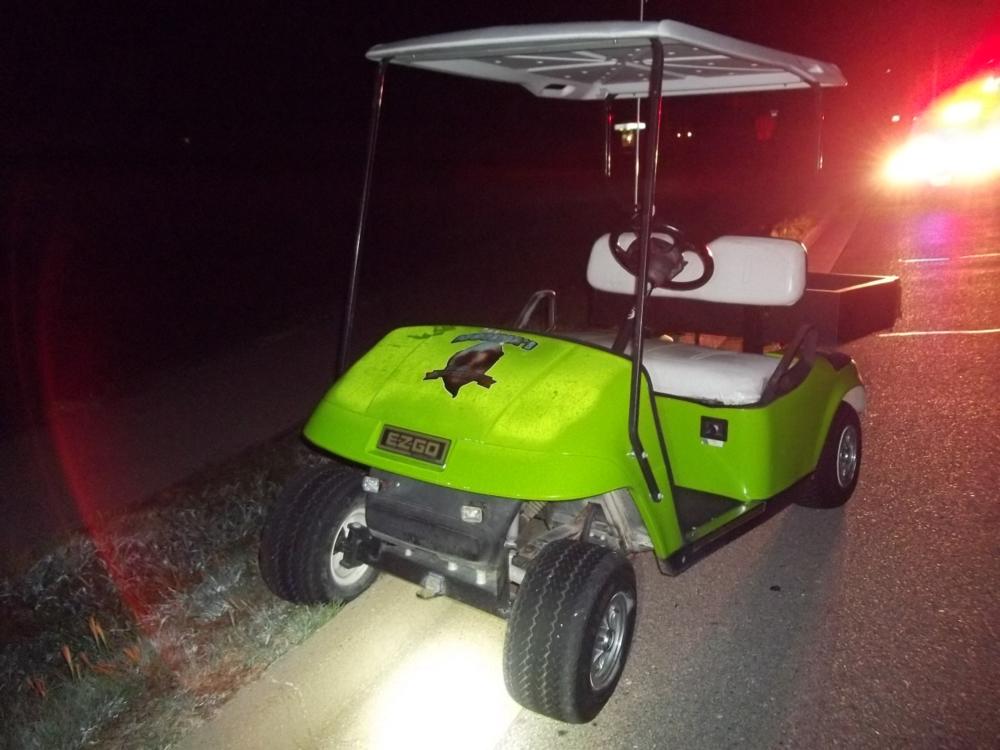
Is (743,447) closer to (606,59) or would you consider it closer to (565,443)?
(565,443)

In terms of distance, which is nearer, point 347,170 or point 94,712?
point 94,712

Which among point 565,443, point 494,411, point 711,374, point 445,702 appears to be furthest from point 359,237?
point 445,702

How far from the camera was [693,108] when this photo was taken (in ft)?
19.9

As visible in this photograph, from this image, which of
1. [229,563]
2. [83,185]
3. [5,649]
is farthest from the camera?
[83,185]

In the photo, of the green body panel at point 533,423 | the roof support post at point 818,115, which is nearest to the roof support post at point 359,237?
the green body panel at point 533,423

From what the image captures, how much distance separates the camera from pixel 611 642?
3.11 meters

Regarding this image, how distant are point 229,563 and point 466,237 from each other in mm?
11420

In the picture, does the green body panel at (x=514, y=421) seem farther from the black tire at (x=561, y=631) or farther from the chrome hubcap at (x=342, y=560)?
the chrome hubcap at (x=342, y=560)

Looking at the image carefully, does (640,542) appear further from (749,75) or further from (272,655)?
(749,75)

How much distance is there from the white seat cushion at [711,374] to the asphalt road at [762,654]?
29.9 inches

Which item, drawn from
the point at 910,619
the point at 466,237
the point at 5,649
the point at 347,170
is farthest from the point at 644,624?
the point at 347,170

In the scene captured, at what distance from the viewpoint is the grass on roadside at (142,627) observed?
2.92 metres

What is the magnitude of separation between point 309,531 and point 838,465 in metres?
2.38

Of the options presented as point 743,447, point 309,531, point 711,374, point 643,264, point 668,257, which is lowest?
point 309,531
